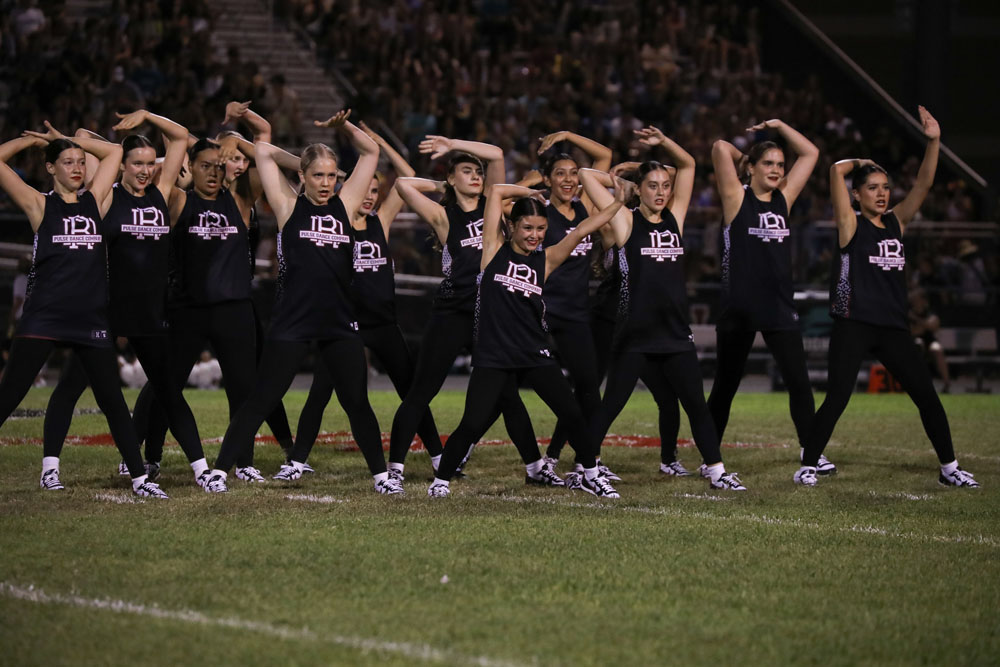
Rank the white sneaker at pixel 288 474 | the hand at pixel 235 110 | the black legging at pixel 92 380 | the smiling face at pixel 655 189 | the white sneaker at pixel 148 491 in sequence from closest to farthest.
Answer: the black legging at pixel 92 380
the white sneaker at pixel 148 491
the hand at pixel 235 110
the smiling face at pixel 655 189
the white sneaker at pixel 288 474

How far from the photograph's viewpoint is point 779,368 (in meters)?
9.29

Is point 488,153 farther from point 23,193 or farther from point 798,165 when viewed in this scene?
point 23,193

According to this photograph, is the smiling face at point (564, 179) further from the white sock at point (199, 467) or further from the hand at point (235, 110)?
the white sock at point (199, 467)

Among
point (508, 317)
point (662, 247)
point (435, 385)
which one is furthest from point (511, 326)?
point (662, 247)

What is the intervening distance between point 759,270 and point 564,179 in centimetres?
143

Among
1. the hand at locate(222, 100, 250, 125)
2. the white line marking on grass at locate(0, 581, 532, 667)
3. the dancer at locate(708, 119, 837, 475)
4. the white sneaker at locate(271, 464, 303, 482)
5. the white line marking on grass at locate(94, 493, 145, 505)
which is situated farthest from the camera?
the dancer at locate(708, 119, 837, 475)

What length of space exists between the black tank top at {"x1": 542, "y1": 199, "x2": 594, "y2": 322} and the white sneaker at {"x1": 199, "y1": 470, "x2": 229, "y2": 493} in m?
2.34

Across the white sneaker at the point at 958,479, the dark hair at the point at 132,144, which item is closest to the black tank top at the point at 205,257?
the dark hair at the point at 132,144

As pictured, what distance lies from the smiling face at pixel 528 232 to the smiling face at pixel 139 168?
7.34ft

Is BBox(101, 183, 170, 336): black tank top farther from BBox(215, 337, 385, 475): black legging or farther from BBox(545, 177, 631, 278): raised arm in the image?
BBox(545, 177, 631, 278): raised arm

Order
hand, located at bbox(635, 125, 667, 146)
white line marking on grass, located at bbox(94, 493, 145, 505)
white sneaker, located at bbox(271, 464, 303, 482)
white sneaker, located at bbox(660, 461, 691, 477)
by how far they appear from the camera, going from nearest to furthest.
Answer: white line marking on grass, located at bbox(94, 493, 145, 505) → hand, located at bbox(635, 125, 667, 146) → white sneaker, located at bbox(271, 464, 303, 482) → white sneaker, located at bbox(660, 461, 691, 477)

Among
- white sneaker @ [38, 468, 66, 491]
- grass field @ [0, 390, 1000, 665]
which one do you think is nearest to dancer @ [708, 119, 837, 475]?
grass field @ [0, 390, 1000, 665]

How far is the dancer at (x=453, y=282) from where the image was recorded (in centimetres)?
853

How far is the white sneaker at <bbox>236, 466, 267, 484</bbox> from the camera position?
8688 millimetres
